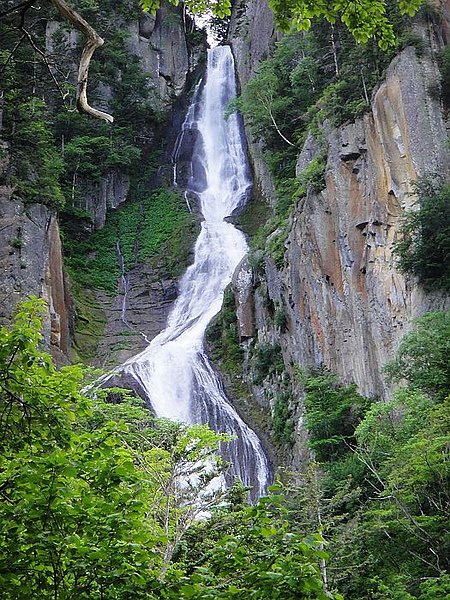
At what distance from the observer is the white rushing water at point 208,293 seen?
23719 mm

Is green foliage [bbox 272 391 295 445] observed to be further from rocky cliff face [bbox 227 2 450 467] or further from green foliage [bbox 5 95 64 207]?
green foliage [bbox 5 95 64 207]

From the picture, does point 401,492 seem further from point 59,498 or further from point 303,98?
point 303,98

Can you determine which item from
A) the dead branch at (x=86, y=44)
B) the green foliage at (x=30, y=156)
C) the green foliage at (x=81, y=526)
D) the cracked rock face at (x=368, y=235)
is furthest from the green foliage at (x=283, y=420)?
the dead branch at (x=86, y=44)

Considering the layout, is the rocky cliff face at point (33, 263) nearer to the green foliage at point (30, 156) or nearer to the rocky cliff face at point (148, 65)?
the green foliage at point (30, 156)

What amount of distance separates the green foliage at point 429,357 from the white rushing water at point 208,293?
7.02m

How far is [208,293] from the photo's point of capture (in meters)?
32.8

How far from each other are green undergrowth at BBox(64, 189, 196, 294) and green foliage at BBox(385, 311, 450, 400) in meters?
21.2

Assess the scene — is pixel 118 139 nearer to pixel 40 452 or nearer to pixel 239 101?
pixel 239 101

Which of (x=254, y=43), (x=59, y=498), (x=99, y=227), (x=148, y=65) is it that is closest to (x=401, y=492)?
(x=59, y=498)

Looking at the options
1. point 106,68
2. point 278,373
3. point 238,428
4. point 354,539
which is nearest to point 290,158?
point 278,373

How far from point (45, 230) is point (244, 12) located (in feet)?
107

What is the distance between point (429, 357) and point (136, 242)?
2799cm

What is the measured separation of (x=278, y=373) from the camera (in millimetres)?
25125

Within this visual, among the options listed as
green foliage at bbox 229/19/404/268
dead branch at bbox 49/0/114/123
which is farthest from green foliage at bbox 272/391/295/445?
dead branch at bbox 49/0/114/123
